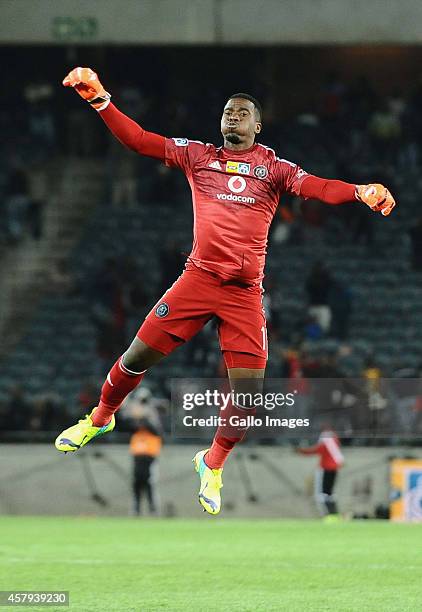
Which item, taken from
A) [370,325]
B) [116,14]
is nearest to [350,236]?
[370,325]

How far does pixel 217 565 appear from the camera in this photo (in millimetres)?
13094

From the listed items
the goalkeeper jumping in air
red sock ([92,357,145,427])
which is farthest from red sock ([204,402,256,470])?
red sock ([92,357,145,427])

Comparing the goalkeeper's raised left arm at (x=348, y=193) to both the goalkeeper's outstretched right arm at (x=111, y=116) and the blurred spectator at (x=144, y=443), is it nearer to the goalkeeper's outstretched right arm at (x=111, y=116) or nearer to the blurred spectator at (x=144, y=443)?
the goalkeeper's outstretched right arm at (x=111, y=116)

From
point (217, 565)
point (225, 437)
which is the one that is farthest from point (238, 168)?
point (217, 565)

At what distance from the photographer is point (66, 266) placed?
89.5 ft

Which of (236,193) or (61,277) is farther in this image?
(61,277)

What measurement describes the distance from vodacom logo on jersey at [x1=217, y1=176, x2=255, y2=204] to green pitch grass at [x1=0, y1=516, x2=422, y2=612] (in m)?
2.75

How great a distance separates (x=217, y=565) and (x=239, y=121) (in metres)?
5.58

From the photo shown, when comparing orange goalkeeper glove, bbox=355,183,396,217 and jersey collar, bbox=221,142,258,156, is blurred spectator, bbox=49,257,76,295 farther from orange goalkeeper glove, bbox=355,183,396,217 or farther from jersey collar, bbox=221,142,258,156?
orange goalkeeper glove, bbox=355,183,396,217

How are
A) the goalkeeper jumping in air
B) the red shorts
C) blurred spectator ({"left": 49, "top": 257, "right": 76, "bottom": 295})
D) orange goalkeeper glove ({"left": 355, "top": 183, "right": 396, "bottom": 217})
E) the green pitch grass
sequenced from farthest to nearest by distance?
1. blurred spectator ({"left": 49, "top": 257, "right": 76, "bottom": 295})
2. the green pitch grass
3. the red shorts
4. the goalkeeper jumping in air
5. orange goalkeeper glove ({"left": 355, "top": 183, "right": 396, "bottom": 217})

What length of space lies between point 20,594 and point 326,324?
15704mm

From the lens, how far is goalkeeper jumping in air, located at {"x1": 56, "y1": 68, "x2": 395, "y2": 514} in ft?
29.4

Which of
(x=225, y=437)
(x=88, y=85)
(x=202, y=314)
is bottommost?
(x=225, y=437)

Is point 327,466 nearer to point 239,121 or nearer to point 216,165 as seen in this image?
point 216,165
